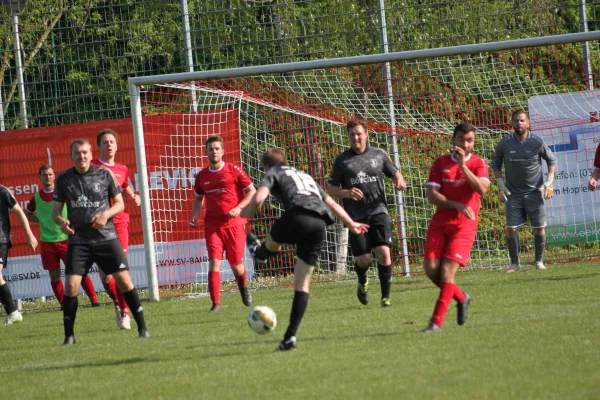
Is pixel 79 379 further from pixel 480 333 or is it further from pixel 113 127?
pixel 113 127

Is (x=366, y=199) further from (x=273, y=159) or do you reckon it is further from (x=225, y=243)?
(x=273, y=159)

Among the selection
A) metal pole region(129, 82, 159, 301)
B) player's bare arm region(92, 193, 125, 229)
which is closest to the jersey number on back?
player's bare arm region(92, 193, 125, 229)

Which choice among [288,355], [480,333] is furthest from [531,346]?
[288,355]

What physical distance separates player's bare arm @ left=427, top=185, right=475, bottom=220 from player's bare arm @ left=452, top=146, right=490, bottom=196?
19 centimetres

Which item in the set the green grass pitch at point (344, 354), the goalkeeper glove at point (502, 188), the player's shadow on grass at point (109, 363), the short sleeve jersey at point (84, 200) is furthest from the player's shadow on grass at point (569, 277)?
the player's shadow on grass at point (109, 363)

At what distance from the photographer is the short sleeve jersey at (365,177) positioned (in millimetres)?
10617

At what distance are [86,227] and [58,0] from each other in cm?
1006

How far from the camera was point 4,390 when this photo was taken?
692 cm

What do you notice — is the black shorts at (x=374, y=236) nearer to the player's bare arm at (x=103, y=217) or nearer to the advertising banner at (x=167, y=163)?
the player's bare arm at (x=103, y=217)

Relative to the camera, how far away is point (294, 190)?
7648mm

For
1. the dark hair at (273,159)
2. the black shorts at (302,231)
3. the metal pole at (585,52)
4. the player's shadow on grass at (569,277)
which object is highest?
the metal pole at (585,52)

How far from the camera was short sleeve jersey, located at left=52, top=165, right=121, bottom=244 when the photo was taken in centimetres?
899

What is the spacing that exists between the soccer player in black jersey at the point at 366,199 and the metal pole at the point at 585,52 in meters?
5.04

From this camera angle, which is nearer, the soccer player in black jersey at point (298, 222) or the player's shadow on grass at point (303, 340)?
the soccer player in black jersey at point (298, 222)
